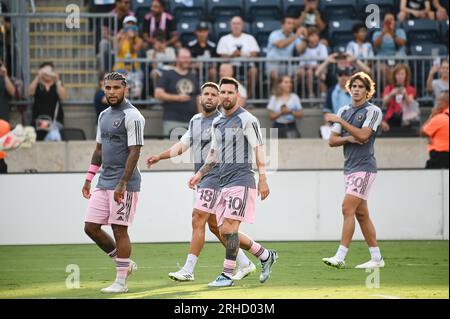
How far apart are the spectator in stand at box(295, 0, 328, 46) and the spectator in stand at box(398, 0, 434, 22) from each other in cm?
154

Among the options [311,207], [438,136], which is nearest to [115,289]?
[311,207]

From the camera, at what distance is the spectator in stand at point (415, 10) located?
72.4ft

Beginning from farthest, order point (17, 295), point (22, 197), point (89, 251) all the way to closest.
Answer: point (22, 197) → point (89, 251) → point (17, 295)

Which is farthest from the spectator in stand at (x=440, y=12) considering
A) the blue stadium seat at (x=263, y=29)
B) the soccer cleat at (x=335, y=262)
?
the soccer cleat at (x=335, y=262)

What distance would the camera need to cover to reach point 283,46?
20891 millimetres

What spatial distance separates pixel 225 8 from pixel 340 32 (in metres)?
2.34

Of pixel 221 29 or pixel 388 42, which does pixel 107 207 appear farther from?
pixel 388 42

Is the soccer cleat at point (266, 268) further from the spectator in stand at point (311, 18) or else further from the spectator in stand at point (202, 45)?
the spectator in stand at point (311, 18)

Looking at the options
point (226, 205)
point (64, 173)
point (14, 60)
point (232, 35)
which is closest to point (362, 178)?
point (226, 205)

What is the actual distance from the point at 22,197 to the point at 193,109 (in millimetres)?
3831

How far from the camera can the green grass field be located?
11211 mm

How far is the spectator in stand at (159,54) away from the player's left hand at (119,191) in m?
9.39

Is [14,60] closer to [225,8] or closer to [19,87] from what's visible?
[19,87]

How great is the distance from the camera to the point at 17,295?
11.2 meters
